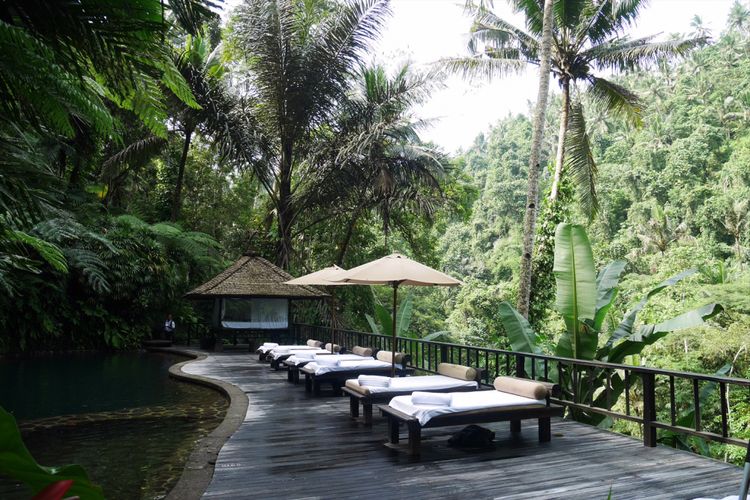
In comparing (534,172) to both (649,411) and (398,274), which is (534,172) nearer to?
(398,274)

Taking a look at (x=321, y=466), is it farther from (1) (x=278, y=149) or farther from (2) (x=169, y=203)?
(2) (x=169, y=203)

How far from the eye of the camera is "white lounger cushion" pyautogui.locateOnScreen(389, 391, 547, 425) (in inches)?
197

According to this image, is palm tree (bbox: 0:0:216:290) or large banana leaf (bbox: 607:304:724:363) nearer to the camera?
palm tree (bbox: 0:0:216:290)

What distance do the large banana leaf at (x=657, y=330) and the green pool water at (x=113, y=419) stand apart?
5.15 m

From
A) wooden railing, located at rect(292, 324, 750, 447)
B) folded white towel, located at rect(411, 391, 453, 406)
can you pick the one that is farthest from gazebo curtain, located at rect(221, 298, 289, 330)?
folded white towel, located at rect(411, 391, 453, 406)

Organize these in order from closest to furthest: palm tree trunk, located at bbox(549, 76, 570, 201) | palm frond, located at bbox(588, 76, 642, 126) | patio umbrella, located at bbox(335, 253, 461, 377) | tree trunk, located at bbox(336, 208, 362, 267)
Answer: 1. patio umbrella, located at bbox(335, 253, 461, 377)
2. palm tree trunk, located at bbox(549, 76, 570, 201)
3. palm frond, located at bbox(588, 76, 642, 126)
4. tree trunk, located at bbox(336, 208, 362, 267)

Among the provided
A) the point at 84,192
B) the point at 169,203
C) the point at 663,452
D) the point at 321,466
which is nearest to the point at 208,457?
the point at 321,466

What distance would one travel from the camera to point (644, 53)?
14656mm

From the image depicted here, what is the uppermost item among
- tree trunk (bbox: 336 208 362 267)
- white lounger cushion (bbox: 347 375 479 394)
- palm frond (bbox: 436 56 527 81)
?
palm frond (bbox: 436 56 527 81)

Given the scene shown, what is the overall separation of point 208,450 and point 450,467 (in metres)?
2.11

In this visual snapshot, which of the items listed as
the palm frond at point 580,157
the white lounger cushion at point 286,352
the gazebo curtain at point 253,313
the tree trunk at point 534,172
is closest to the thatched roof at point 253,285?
the gazebo curtain at point 253,313

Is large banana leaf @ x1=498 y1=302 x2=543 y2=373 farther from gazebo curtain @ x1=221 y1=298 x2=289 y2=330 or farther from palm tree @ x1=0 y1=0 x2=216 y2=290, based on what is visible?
gazebo curtain @ x1=221 y1=298 x2=289 y2=330

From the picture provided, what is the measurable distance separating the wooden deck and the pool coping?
94 mm

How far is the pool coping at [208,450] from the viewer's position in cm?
409
